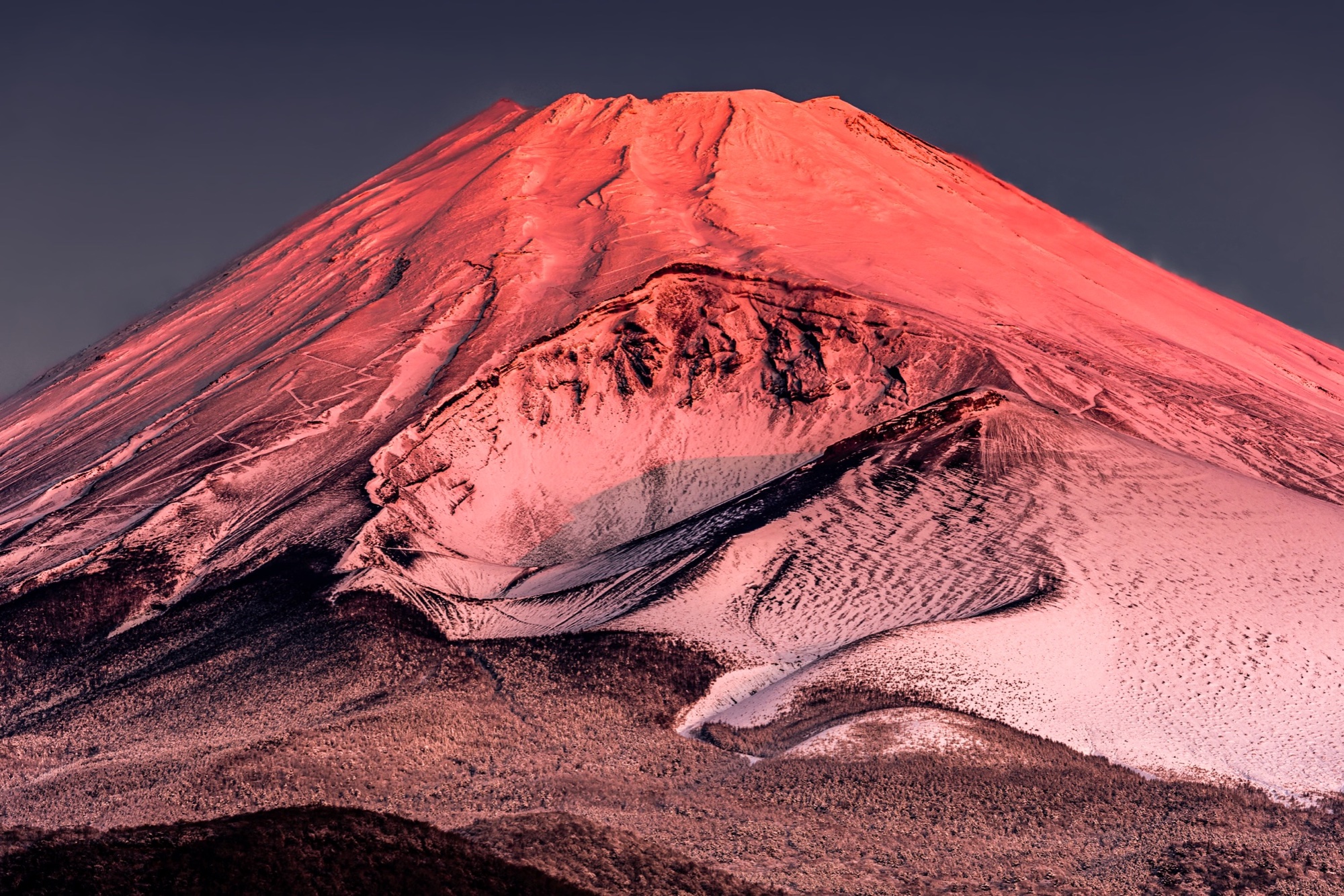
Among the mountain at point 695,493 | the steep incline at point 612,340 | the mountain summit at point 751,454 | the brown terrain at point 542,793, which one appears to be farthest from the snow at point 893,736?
the steep incline at point 612,340

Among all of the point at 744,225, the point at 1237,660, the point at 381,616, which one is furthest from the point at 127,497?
the point at 1237,660

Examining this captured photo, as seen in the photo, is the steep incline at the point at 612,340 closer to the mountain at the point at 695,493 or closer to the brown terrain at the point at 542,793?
the mountain at the point at 695,493

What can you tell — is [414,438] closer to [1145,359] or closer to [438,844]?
[438,844]

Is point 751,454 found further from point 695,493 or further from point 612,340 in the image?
point 612,340

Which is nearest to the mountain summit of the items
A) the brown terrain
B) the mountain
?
the mountain

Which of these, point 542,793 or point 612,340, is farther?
point 612,340

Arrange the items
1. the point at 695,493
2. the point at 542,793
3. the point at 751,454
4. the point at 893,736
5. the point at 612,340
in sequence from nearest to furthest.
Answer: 1. the point at 542,793
2. the point at 893,736
3. the point at 695,493
4. the point at 751,454
5. the point at 612,340

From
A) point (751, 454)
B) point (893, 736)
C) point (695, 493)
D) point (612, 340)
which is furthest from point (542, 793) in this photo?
point (612, 340)
